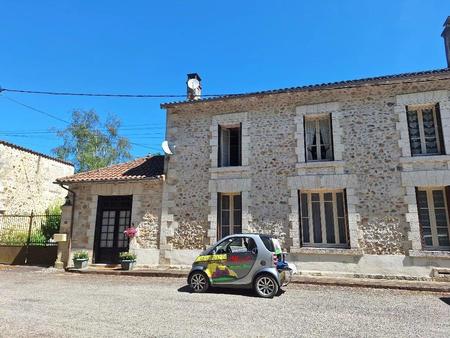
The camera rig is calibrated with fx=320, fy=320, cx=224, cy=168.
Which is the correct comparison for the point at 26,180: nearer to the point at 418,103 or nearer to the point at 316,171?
the point at 316,171

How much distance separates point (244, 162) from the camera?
33.5 feet

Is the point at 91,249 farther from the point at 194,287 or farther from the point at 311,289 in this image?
the point at 311,289

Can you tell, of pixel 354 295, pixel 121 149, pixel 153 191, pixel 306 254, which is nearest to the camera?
pixel 354 295

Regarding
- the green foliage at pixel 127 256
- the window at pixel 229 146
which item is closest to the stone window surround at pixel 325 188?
the window at pixel 229 146

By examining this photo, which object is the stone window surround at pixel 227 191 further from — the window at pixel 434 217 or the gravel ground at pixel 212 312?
the window at pixel 434 217

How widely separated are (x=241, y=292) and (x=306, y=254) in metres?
2.86

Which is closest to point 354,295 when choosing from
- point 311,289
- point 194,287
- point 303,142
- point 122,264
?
point 311,289

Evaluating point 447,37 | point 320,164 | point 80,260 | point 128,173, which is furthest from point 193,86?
point 447,37

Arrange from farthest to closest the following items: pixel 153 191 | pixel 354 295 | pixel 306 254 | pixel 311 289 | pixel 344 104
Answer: pixel 153 191, pixel 344 104, pixel 306 254, pixel 311 289, pixel 354 295

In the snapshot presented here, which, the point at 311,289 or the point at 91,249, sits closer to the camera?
the point at 311,289

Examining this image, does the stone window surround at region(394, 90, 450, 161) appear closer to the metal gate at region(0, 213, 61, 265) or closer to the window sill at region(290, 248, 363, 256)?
the window sill at region(290, 248, 363, 256)

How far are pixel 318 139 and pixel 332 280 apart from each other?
4.18m

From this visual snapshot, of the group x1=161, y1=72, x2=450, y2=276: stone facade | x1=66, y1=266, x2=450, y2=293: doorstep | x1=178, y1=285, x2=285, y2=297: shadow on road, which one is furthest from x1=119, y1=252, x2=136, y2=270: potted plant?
x1=178, y1=285, x2=285, y2=297: shadow on road

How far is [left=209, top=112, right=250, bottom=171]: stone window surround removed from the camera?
10.3m
